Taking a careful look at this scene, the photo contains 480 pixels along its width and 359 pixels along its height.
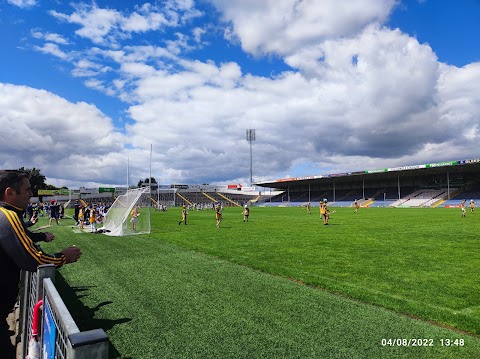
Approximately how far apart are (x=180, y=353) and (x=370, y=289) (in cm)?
439

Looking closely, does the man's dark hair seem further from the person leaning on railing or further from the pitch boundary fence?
the pitch boundary fence

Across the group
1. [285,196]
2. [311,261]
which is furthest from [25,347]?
[285,196]

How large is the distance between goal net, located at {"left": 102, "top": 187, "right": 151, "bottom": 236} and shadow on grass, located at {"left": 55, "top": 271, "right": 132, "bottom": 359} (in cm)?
1166

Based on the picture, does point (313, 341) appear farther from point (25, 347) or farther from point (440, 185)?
point (440, 185)

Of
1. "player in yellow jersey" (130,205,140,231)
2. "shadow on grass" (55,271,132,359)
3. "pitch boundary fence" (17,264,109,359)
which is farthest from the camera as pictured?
"player in yellow jersey" (130,205,140,231)

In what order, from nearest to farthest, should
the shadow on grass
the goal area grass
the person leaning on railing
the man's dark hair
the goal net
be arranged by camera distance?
the person leaning on railing < the man's dark hair < the goal area grass < the shadow on grass < the goal net

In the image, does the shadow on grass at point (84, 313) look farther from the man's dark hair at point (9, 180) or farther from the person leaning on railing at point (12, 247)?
the man's dark hair at point (9, 180)

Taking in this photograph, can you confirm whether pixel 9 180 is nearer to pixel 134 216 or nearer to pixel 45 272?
pixel 45 272

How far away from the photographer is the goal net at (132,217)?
755 inches

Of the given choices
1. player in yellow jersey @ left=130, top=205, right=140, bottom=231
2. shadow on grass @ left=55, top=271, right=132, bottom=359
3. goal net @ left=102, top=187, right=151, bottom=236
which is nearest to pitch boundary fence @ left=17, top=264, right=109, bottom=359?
shadow on grass @ left=55, top=271, right=132, bottom=359

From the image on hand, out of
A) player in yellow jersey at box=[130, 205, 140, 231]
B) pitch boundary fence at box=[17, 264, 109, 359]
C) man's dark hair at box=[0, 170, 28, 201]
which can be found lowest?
player in yellow jersey at box=[130, 205, 140, 231]
